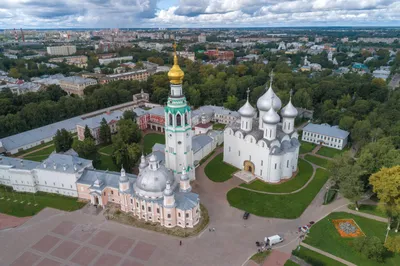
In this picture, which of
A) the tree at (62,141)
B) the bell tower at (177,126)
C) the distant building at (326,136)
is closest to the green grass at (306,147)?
the distant building at (326,136)

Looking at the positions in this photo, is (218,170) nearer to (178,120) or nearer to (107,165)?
(178,120)

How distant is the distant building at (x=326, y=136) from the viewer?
46.9 m

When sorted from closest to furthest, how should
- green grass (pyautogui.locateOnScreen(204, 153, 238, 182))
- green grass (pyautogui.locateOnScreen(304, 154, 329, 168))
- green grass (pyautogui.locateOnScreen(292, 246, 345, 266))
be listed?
1. green grass (pyautogui.locateOnScreen(292, 246, 345, 266))
2. green grass (pyautogui.locateOnScreen(204, 153, 238, 182))
3. green grass (pyautogui.locateOnScreen(304, 154, 329, 168))

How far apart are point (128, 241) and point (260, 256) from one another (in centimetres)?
1214

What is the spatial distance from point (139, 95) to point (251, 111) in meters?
41.5

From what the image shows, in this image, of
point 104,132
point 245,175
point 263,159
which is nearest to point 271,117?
point 263,159

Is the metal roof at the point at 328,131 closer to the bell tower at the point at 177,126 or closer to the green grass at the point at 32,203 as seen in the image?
the bell tower at the point at 177,126

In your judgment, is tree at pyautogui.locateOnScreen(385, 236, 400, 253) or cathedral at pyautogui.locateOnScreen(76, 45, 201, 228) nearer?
tree at pyautogui.locateOnScreen(385, 236, 400, 253)

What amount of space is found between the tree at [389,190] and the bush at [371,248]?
4.38 meters

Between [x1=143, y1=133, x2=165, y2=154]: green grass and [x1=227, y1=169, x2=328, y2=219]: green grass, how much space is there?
61.3 feet

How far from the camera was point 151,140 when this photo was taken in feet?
170

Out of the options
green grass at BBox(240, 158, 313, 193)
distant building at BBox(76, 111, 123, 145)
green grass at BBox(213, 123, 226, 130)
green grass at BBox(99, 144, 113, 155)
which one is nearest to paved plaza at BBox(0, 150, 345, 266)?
green grass at BBox(240, 158, 313, 193)

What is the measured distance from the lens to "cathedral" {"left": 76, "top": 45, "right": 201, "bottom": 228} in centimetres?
2877

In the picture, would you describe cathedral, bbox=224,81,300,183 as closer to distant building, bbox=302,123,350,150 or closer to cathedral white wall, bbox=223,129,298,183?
cathedral white wall, bbox=223,129,298,183
